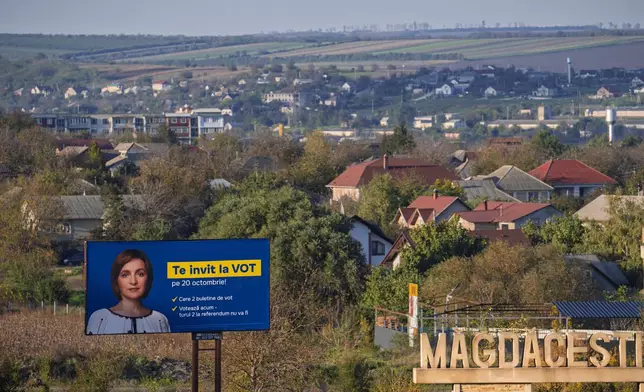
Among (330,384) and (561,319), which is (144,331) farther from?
(561,319)

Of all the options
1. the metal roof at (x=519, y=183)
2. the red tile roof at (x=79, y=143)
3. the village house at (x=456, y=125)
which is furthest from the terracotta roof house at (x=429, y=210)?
the village house at (x=456, y=125)

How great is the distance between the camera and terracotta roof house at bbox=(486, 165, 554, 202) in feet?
216

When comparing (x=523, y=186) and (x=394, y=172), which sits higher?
(x=394, y=172)

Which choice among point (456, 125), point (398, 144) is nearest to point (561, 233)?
point (398, 144)

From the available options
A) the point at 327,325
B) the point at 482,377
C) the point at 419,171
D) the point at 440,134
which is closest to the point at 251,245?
the point at 482,377

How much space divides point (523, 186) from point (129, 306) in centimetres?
5075

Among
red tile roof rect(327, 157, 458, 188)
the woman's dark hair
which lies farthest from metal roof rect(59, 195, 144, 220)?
the woman's dark hair

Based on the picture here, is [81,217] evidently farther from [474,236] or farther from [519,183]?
[519,183]

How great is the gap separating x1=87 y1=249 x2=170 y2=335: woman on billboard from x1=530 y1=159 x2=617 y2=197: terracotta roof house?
5315cm

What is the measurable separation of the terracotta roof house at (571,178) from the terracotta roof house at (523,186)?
2031 mm

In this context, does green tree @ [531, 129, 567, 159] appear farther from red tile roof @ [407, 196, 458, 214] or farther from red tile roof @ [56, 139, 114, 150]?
red tile roof @ [407, 196, 458, 214]

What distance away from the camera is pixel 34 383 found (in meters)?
23.6

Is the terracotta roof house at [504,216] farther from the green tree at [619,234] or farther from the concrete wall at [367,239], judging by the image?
the concrete wall at [367,239]

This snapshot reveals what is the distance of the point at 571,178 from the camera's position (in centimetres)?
7038
